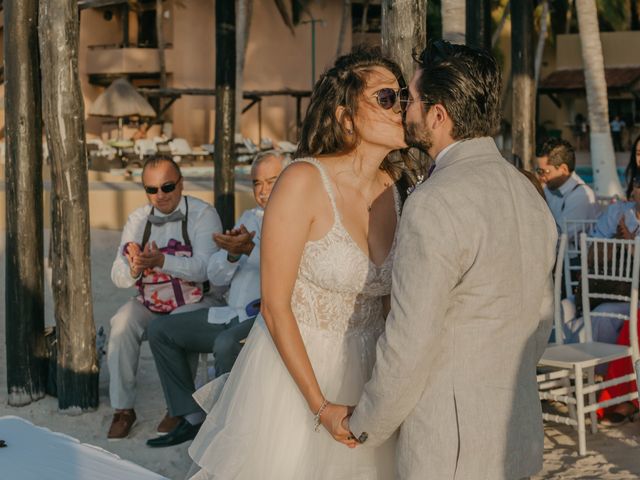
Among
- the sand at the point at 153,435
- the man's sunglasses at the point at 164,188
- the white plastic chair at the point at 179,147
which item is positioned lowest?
the sand at the point at 153,435

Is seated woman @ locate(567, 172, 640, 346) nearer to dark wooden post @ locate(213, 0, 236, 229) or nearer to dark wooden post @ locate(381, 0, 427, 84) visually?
dark wooden post @ locate(381, 0, 427, 84)

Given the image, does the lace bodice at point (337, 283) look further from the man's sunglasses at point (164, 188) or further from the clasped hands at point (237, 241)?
the man's sunglasses at point (164, 188)

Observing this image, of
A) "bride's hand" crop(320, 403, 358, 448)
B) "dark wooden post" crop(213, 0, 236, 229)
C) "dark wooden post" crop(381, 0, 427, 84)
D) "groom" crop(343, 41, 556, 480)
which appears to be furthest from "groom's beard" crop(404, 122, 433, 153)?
"dark wooden post" crop(213, 0, 236, 229)

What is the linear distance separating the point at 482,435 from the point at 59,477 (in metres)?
1.68

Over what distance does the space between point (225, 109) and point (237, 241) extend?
5.78m

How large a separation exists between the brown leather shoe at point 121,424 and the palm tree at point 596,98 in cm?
1011

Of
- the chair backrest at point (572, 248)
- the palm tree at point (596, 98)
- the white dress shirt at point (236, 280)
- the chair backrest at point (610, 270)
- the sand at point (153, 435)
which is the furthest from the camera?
the palm tree at point (596, 98)

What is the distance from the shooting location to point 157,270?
607 centimetres

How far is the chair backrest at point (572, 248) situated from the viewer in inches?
271

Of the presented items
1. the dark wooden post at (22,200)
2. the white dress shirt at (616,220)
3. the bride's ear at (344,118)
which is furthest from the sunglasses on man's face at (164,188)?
the bride's ear at (344,118)

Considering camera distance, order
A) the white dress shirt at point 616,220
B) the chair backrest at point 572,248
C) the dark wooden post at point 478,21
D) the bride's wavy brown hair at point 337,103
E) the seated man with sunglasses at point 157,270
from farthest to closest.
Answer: the dark wooden post at point 478,21
the chair backrest at point 572,248
the white dress shirt at point 616,220
the seated man with sunglasses at point 157,270
the bride's wavy brown hair at point 337,103

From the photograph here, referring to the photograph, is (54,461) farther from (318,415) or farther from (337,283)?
(337,283)

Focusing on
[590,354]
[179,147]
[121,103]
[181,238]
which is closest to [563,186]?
[590,354]

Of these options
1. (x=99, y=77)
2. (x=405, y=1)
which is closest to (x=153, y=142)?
(x=99, y=77)
